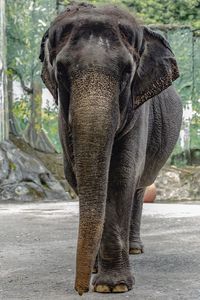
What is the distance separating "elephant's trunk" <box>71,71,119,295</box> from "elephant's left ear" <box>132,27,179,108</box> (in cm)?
45

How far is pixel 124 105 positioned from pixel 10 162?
30.5 ft

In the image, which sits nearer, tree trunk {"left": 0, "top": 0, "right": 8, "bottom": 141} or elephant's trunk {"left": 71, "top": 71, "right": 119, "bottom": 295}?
elephant's trunk {"left": 71, "top": 71, "right": 119, "bottom": 295}

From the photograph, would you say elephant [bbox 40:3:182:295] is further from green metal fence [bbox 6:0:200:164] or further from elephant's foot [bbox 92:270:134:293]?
green metal fence [bbox 6:0:200:164]

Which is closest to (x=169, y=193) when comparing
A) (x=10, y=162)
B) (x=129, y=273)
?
(x=10, y=162)

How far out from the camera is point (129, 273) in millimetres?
3465

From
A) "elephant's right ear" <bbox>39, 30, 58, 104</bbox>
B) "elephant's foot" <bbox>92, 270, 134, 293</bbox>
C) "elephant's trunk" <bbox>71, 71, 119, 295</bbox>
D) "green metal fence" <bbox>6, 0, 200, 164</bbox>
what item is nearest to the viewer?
"elephant's trunk" <bbox>71, 71, 119, 295</bbox>

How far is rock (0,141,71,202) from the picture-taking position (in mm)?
11727

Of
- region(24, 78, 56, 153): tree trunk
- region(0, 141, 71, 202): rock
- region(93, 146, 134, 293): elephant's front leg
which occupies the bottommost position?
region(0, 141, 71, 202): rock

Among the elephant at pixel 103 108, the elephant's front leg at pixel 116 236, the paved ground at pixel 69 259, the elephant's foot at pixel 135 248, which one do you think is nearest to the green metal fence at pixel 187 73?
the paved ground at pixel 69 259

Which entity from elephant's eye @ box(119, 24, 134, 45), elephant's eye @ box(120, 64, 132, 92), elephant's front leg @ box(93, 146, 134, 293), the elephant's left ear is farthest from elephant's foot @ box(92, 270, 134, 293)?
elephant's eye @ box(119, 24, 134, 45)

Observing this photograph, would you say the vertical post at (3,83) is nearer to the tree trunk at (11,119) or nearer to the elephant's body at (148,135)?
the tree trunk at (11,119)

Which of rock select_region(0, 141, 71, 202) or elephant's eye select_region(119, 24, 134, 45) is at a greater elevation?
elephant's eye select_region(119, 24, 134, 45)

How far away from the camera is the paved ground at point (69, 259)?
11.0 ft

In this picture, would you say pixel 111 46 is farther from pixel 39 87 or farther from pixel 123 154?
pixel 39 87
